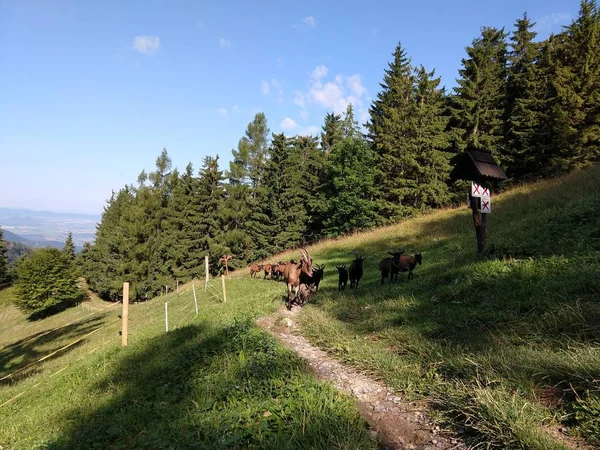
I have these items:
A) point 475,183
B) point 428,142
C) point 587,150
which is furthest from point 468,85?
point 475,183

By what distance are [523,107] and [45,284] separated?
55074mm

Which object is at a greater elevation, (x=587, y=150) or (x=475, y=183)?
(x=587, y=150)

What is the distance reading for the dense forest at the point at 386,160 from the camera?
85.7ft

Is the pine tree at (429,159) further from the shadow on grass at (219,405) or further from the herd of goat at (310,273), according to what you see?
the shadow on grass at (219,405)

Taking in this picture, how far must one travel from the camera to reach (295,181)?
3934cm

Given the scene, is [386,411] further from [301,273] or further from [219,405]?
[301,273]

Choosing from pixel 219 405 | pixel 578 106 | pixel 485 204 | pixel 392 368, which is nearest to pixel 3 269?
pixel 219 405

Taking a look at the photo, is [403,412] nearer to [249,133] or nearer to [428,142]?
[428,142]

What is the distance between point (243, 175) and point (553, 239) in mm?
37896

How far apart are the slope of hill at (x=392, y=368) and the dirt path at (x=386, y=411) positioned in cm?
17

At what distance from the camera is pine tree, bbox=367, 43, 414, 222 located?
104 ft

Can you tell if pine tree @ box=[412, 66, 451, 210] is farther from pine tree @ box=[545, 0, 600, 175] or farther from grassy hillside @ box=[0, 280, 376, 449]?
grassy hillside @ box=[0, 280, 376, 449]

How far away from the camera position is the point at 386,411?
4.07 metres

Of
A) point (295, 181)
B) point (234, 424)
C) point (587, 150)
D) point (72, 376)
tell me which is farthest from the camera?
point (295, 181)
